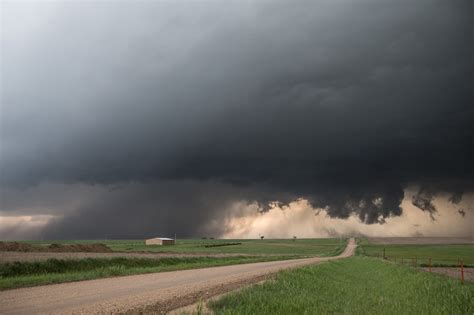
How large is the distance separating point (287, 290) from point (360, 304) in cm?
359

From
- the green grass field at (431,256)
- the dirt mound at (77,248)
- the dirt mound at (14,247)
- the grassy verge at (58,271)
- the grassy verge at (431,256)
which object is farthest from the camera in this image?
the dirt mound at (77,248)

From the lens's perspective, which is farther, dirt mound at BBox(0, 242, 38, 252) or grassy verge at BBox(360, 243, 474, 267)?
dirt mound at BBox(0, 242, 38, 252)

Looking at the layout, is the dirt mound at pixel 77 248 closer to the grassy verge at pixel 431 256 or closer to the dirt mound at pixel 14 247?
the dirt mound at pixel 14 247

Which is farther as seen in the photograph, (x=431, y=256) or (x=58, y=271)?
(x=431, y=256)

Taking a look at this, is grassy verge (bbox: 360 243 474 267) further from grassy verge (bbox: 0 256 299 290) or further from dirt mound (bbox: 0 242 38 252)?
dirt mound (bbox: 0 242 38 252)

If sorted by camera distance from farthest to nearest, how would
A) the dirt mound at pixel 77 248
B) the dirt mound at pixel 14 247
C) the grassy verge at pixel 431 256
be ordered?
the dirt mound at pixel 77 248 → the dirt mound at pixel 14 247 → the grassy verge at pixel 431 256

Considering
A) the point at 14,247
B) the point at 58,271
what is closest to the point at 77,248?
the point at 14,247

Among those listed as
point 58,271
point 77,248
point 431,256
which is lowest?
point 431,256

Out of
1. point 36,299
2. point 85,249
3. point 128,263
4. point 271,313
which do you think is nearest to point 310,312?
point 271,313

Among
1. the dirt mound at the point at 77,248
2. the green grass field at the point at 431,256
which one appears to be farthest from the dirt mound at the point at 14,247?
the green grass field at the point at 431,256

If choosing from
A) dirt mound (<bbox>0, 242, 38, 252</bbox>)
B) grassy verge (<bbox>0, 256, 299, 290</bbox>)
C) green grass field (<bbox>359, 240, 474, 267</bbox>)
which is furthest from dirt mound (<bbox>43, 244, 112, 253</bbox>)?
green grass field (<bbox>359, 240, 474, 267</bbox>)

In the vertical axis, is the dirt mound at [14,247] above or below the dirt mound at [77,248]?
above

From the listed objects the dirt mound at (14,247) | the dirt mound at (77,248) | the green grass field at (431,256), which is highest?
the dirt mound at (14,247)

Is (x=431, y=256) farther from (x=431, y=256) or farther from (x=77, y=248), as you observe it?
(x=77, y=248)
